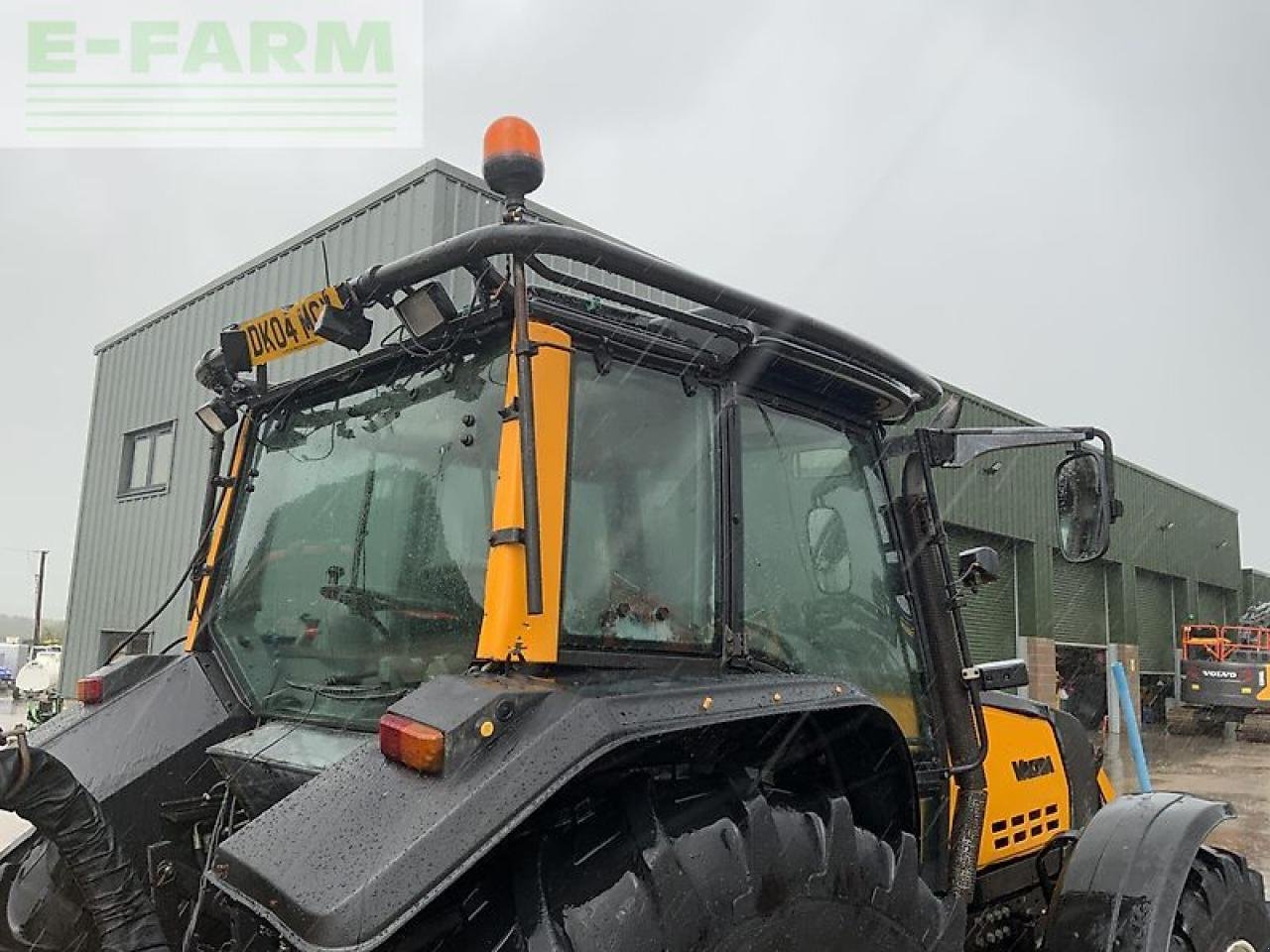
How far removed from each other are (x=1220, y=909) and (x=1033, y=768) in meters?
0.64

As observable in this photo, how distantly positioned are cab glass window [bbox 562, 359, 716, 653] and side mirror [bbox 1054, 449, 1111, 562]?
44.8 inches

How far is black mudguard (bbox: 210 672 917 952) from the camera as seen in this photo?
1.51 metres

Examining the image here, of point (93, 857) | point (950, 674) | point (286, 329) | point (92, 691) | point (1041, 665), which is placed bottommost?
point (1041, 665)

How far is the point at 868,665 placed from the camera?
110 inches

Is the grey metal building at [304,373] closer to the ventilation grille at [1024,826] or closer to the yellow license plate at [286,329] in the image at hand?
the yellow license plate at [286,329]

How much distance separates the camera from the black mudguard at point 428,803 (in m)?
1.51

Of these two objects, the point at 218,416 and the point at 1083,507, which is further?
the point at 218,416

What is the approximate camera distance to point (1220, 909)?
120 inches

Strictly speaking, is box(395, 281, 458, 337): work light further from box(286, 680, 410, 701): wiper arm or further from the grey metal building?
the grey metal building

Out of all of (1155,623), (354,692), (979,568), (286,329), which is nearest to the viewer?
(354,692)

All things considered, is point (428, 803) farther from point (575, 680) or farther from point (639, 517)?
point (639, 517)

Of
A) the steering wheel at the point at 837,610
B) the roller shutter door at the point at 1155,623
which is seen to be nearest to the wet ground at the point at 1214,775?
the roller shutter door at the point at 1155,623

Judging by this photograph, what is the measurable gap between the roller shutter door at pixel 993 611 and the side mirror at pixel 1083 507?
49.0ft

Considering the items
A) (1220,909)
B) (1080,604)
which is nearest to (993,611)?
(1080,604)
